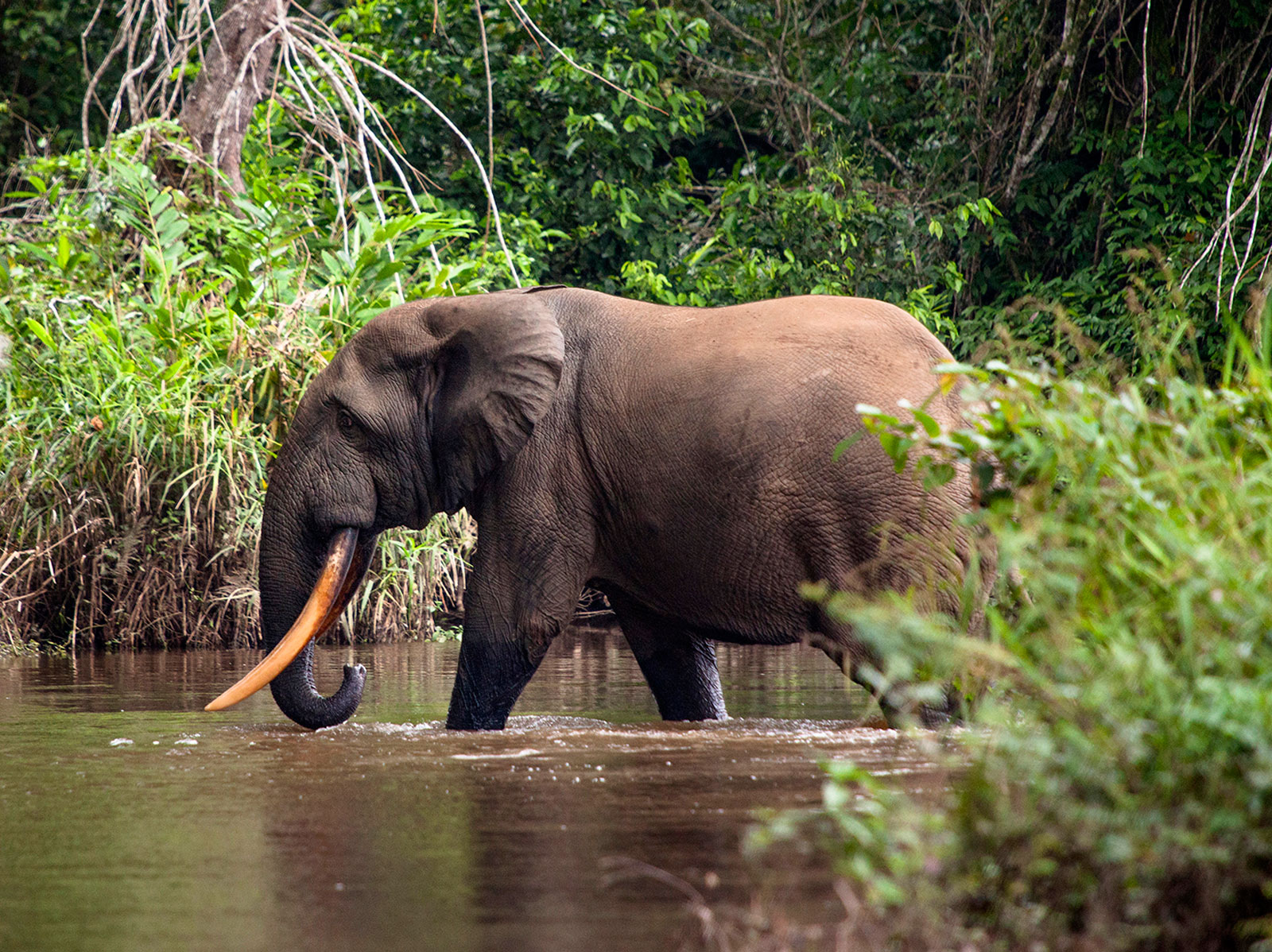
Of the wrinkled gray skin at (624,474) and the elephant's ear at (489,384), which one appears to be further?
the elephant's ear at (489,384)

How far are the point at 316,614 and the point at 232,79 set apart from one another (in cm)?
716

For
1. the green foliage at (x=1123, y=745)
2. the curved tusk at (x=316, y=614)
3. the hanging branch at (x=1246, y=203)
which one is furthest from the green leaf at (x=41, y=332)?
the green foliage at (x=1123, y=745)

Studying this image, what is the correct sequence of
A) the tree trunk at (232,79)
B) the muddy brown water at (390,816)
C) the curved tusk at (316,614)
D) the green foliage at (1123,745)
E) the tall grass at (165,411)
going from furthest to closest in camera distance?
1. the tree trunk at (232,79)
2. the tall grass at (165,411)
3. the curved tusk at (316,614)
4. the muddy brown water at (390,816)
5. the green foliage at (1123,745)

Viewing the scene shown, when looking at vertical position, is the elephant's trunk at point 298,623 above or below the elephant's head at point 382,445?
below

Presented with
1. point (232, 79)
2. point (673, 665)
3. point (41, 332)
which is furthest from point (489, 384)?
point (232, 79)

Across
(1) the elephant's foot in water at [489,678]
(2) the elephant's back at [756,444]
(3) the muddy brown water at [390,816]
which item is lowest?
(3) the muddy brown water at [390,816]

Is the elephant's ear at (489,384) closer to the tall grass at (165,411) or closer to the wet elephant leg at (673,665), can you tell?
the wet elephant leg at (673,665)

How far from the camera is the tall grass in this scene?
33.5 ft

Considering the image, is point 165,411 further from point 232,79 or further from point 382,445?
point 382,445

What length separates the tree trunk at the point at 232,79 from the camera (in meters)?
12.4

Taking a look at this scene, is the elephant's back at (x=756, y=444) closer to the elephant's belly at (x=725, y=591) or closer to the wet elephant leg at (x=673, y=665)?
the elephant's belly at (x=725, y=591)

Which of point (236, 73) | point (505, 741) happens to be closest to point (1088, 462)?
point (505, 741)

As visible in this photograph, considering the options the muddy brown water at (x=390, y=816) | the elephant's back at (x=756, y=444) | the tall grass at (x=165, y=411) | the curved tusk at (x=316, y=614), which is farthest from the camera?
the tall grass at (x=165, y=411)

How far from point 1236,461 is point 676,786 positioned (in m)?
2.08
